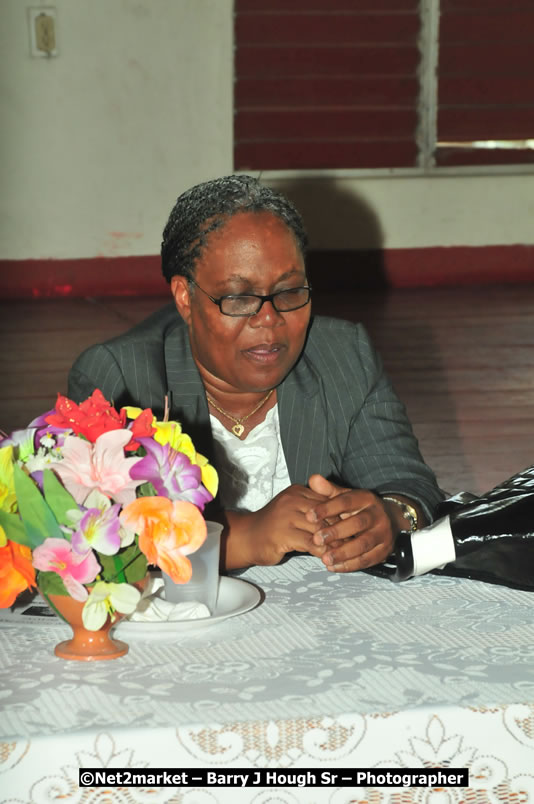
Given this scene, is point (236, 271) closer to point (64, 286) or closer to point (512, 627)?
point (512, 627)

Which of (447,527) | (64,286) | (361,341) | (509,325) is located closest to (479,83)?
(509,325)

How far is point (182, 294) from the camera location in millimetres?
2037

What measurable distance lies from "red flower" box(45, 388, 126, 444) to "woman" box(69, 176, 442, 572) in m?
0.41

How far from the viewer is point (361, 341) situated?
2.19 meters

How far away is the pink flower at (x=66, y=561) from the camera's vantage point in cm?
119

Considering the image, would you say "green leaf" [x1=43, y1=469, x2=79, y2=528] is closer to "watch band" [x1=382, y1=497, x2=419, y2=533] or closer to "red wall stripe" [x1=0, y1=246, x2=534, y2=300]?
"watch band" [x1=382, y1=497, x2=419, y2=533]

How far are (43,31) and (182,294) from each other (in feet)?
18.8

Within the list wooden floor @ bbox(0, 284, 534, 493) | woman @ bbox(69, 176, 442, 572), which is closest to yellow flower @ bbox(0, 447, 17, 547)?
woman @ bbox(69, 176, 442, 572)

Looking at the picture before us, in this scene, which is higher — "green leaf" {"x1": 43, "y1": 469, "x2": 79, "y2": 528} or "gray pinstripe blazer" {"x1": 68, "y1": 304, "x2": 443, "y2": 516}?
"green leaf" {"x1": 43, "y1": 469, "x2": 79, "y2": 528}

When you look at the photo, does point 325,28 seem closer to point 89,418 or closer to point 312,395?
point 312,395

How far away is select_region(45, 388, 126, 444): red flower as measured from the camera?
1230 millimetres

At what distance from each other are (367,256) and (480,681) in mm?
7040

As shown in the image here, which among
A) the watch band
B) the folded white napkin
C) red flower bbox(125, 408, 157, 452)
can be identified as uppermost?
red flower bbox(125, 408, 157, 452)

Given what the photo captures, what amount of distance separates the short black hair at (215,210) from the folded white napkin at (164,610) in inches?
28.3
